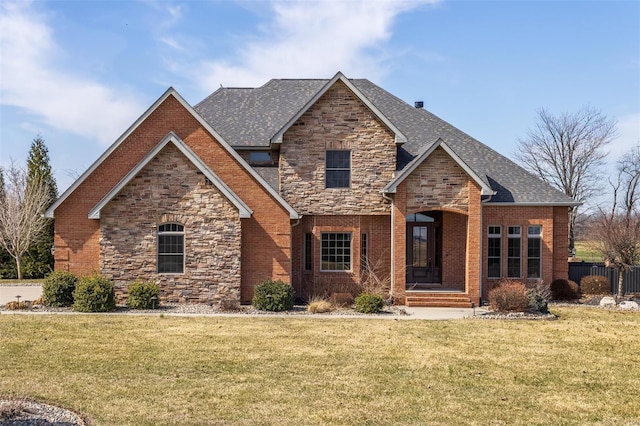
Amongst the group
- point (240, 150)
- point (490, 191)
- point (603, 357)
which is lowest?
point (603, 357)

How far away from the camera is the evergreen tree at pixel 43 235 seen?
32.4 m

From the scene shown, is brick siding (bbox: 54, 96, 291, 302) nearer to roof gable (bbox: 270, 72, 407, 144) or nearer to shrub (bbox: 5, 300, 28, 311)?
shrub (bbox: 5, 300, 28, 311)

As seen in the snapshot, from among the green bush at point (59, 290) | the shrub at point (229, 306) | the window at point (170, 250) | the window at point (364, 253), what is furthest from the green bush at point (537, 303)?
the green bush at point (59, 290)

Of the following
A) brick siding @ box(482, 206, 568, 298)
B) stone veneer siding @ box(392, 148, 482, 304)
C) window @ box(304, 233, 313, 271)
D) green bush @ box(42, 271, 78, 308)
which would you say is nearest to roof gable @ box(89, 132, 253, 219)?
green bush @ box(42, 271, 78, 308)

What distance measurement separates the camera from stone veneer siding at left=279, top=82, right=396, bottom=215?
21.4 metres

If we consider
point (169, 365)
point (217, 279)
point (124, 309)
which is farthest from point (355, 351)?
point (124, 309)

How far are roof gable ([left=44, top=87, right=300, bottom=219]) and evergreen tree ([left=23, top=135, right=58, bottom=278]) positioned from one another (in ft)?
49.3

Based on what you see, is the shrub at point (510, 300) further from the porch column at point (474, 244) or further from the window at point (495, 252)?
the window at point (495, 252)

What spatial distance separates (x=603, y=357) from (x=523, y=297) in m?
6.16

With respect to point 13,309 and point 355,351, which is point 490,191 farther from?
point 13,309

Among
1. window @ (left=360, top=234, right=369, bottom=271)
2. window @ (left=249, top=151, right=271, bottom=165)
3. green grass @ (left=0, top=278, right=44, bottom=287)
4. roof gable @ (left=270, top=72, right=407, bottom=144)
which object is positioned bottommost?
green grass @ (left=0, top=278, right=44, bottom=287)

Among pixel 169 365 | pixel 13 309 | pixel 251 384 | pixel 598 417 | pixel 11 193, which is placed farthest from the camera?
pixel 11 193

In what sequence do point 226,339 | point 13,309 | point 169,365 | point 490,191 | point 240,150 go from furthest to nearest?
point 240,150 → point 490,191 → point 13,309 → point 226,339 → point 169,365

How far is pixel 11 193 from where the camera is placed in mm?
33656
